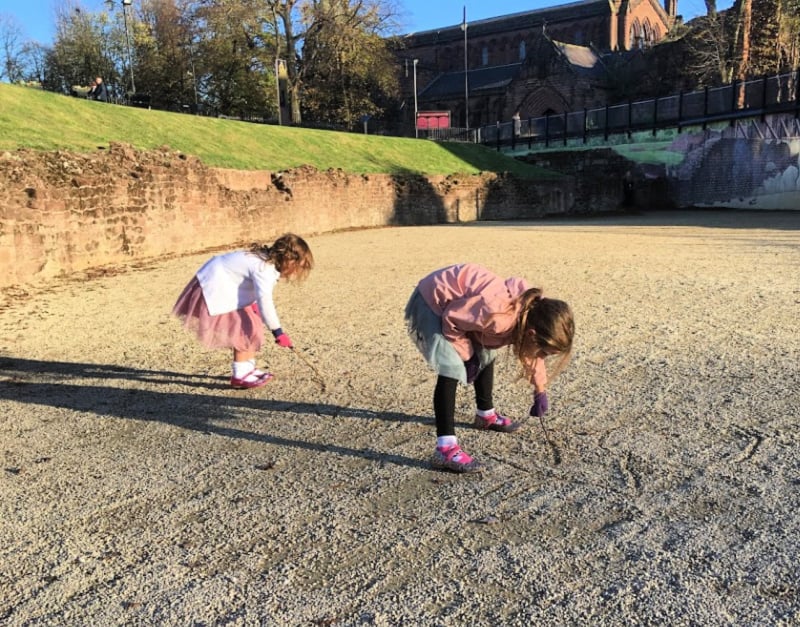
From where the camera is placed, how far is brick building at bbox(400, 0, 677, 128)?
1948 inches

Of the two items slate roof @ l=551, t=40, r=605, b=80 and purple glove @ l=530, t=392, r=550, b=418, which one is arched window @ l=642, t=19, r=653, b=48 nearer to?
slate roof @ l=551, t=40, r=605, b=80

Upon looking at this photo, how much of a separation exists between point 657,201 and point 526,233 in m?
17.5

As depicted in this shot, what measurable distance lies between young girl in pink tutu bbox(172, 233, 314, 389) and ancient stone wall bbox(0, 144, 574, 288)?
7325mm

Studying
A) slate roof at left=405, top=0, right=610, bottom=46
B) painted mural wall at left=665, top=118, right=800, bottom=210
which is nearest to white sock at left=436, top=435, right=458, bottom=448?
painted mural wall at left=665, top=118, right=800, bottom=210

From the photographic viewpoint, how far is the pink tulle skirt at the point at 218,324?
199 inches

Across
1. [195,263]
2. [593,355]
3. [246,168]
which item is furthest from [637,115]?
[593,355]

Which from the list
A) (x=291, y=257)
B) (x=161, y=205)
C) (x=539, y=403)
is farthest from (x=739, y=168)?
(x=539, y=403)

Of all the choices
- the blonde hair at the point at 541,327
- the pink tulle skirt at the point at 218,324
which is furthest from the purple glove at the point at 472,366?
the pink tulle skirt at the point at 218,324

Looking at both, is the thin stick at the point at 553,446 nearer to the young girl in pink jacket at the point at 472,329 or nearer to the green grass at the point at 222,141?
the young girl in pink jacket at the point at 472,329

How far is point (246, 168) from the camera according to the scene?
62.3 ft

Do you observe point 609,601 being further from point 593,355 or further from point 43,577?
point 593,355

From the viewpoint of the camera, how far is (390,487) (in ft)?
11.1

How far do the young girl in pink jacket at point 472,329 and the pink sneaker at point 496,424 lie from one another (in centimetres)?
47

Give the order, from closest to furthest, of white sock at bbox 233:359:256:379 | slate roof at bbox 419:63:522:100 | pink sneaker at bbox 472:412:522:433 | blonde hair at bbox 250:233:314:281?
pink sneaker at bbox 472:412:522:433 < blonde hair at bbox 250:233:314:281 < white sock at bbox 233:359:256:379 < slate roof at bbox 419:63:522:100
